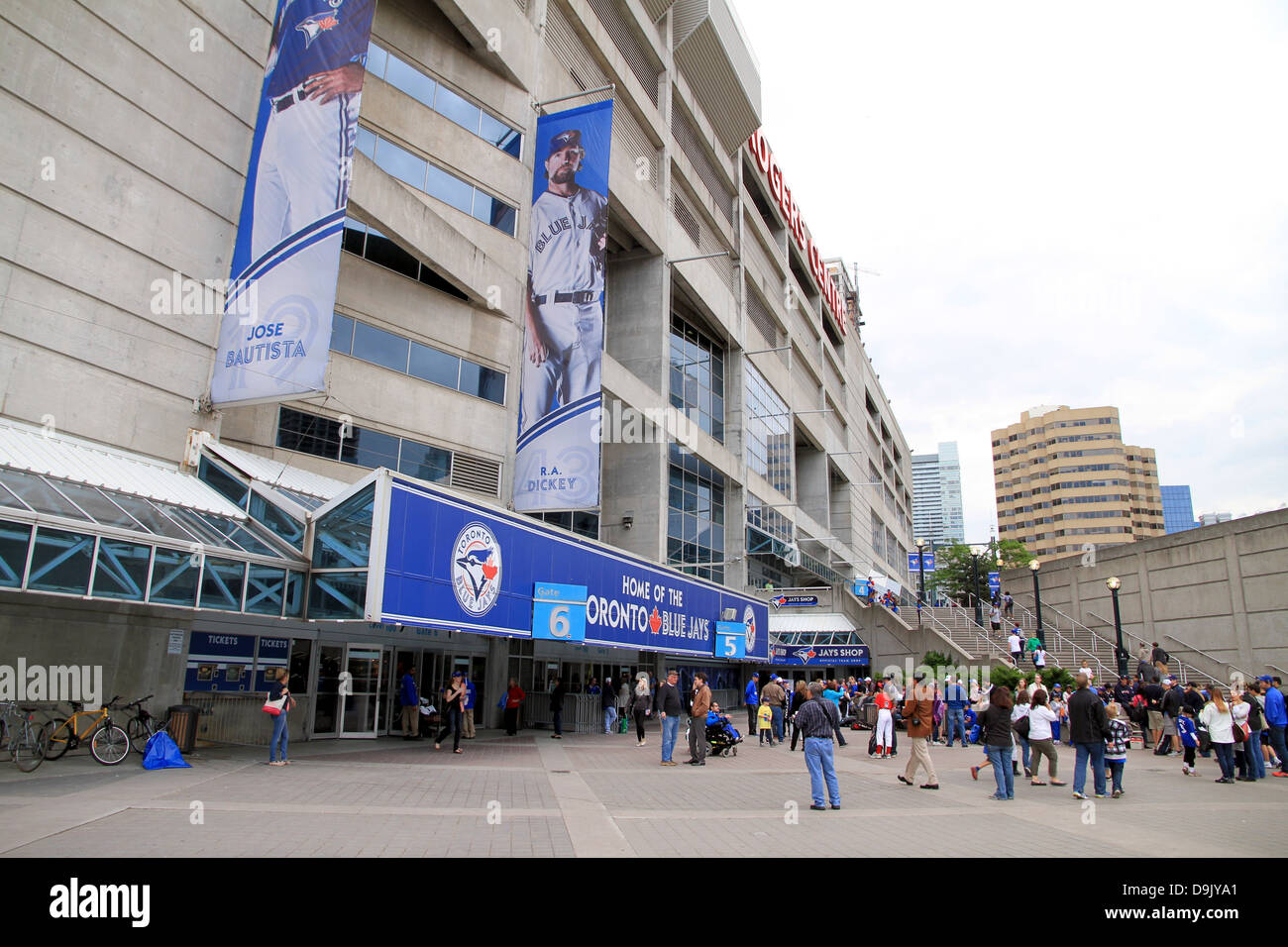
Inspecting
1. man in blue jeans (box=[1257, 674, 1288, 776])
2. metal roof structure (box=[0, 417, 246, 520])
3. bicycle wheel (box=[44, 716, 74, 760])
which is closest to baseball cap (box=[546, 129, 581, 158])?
metal roof structure (box=[0, 417, 246, 520])

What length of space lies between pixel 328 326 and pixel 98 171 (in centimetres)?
463

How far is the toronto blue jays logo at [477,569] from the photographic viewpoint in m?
15.5

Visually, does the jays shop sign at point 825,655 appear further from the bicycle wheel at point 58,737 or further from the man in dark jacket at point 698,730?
the bicycle wheel at point 58,737

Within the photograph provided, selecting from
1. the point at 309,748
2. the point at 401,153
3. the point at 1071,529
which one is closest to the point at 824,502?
the point at 401,153

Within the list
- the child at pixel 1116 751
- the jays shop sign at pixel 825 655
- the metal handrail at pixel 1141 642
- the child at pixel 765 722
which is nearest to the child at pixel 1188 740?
the child at pixel 1116 751

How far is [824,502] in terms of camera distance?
58.0m

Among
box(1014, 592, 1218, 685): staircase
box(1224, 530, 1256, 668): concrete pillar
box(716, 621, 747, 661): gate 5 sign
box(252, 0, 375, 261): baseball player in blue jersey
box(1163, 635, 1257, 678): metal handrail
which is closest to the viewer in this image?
box(252, 0, 375, 261): baseball player in blue jersey

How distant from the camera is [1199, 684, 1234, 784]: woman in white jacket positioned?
13375mm

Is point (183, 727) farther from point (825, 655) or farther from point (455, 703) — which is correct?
point (825, 655)

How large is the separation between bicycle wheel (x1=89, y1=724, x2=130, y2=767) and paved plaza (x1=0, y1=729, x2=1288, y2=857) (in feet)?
0.82

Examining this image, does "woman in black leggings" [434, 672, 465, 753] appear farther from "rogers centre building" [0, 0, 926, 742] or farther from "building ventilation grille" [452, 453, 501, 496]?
"building ventilation grille" [452, 453, 501, 496]

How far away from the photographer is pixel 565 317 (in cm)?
2259

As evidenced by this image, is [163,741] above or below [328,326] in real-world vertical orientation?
below
